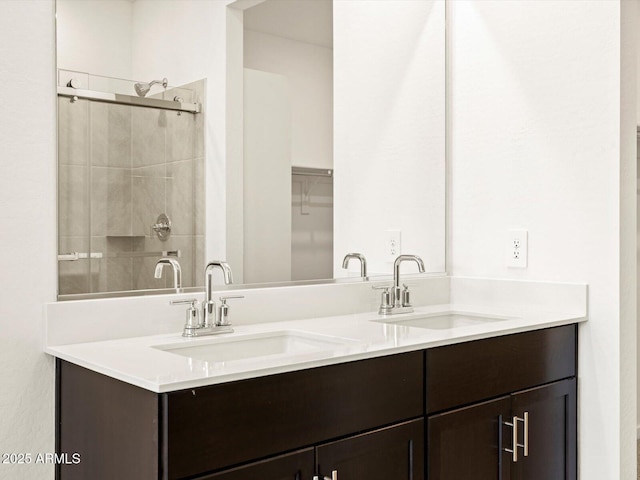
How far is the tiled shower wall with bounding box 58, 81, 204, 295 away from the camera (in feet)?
4.74

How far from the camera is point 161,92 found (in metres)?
1.57

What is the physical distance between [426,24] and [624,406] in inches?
54.3

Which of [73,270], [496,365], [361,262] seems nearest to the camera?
[73,270]

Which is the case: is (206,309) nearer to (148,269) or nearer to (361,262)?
(148,269)

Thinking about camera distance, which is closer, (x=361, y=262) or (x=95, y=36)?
(x=95, y=36)

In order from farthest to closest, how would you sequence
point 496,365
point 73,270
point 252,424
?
point 496,365
point 73,270
point 252,424

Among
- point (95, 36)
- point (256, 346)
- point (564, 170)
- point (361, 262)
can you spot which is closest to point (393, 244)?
point (361, 262)

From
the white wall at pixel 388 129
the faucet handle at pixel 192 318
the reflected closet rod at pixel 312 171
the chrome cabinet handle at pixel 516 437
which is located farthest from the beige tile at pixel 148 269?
the chrome cabinet handle at pixel 516 437

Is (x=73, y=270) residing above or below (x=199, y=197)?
below

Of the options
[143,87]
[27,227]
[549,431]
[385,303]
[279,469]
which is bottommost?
[549,431]

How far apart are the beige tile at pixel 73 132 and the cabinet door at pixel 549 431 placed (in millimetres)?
1227

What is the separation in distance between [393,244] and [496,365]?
2.11ft

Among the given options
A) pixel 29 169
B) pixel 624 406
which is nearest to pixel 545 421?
pixel 624 406

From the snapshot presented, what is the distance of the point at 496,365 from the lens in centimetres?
166
